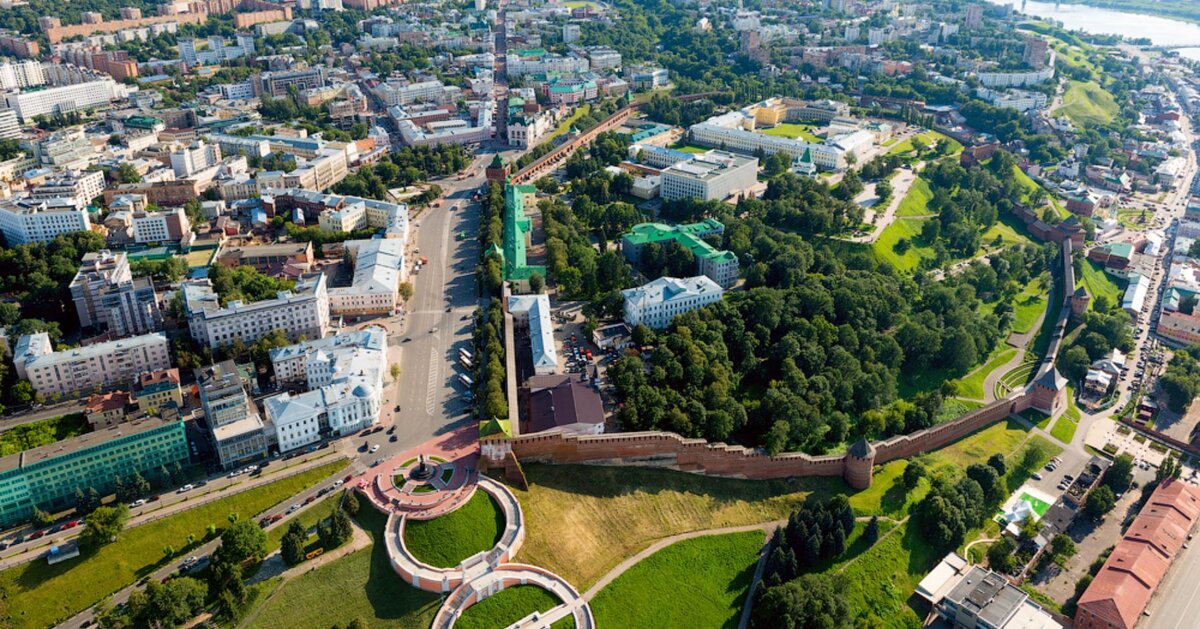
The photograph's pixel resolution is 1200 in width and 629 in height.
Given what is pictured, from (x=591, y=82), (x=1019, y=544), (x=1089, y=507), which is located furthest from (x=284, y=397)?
(x=591, y=82)

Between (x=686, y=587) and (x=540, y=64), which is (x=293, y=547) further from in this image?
(x=540, y=64)

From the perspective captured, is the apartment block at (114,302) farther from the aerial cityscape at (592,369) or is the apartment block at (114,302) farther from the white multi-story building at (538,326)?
the white multi-story building at (538,326)

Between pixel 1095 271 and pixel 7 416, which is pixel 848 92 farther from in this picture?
pixel 7 416

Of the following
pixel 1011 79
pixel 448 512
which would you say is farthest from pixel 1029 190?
pixel 448 512

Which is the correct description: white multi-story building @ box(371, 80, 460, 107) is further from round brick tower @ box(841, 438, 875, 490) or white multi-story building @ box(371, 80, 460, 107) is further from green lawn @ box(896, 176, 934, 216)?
round brick tower @ box(841, 438, 875, 490)

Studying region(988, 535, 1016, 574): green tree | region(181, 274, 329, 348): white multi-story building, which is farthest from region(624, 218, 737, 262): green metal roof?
region(988, 535, 1016, 574): green tree

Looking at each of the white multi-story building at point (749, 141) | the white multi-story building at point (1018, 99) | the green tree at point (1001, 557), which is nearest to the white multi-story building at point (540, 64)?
the white multi-story building at point (749, 141)
